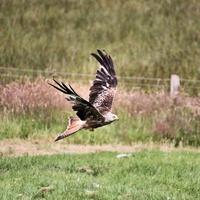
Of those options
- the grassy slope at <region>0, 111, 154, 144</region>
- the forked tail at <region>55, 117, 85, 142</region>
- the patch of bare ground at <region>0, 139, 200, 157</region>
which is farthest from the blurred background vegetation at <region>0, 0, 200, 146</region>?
the forked tail at <region>55, 117, 85, 142</region>

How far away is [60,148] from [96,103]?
511cm

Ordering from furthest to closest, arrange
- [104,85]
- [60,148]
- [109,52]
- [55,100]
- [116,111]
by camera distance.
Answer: [109,52], [116,111], [55,100], [60,148], [104,85]

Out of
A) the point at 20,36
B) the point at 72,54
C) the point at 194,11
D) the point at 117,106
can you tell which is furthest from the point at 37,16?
the point at 117,106

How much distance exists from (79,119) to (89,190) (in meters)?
1.00

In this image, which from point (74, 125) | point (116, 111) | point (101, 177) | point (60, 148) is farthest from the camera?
point (116, 111)

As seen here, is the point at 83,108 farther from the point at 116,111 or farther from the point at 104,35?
the point at 104,35

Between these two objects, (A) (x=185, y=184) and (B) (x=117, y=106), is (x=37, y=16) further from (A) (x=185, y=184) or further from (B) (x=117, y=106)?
(A) (x=185, y=184)

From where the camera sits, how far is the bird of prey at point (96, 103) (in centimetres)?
729

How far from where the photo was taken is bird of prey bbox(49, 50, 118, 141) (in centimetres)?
729

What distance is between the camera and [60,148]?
13492 mm

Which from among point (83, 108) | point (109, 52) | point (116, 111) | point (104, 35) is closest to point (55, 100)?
point (116, 111)

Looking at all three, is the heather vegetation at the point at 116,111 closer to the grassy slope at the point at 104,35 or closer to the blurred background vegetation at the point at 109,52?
the blurred background vegetation at the point at 109,52

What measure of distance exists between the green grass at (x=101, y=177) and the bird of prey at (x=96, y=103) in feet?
2.74

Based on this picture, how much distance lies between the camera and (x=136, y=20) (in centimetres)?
2653
